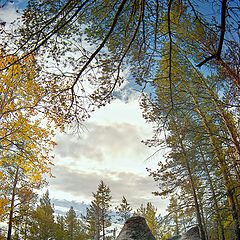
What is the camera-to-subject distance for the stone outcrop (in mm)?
9750

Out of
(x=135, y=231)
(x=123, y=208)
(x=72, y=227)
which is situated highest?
(x=123, y=208)

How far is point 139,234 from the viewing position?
9.88 m

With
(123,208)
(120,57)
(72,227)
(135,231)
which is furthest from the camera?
(123,208)

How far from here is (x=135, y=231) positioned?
998 cm

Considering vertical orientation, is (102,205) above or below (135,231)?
above

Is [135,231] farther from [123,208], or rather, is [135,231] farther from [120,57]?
[123,208]

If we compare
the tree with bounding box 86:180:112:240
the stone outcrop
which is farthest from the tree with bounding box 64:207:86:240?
the stone outcrop

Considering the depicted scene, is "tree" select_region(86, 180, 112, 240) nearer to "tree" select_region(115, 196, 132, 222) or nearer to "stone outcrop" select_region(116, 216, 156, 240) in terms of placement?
"tree" select_region(115, 196, 132, 222)

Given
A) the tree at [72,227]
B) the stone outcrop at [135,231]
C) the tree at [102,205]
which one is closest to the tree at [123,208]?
the tree at [102,205]

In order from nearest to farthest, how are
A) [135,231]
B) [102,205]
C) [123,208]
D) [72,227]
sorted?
[135,231] → [102,205] → [72,227] → [123,208]

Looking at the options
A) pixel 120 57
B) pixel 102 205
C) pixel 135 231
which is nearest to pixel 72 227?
pixel 102 205

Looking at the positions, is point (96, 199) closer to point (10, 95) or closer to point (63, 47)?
point (10, 95)

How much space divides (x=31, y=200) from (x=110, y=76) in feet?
34.6

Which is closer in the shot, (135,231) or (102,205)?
(135,231)
